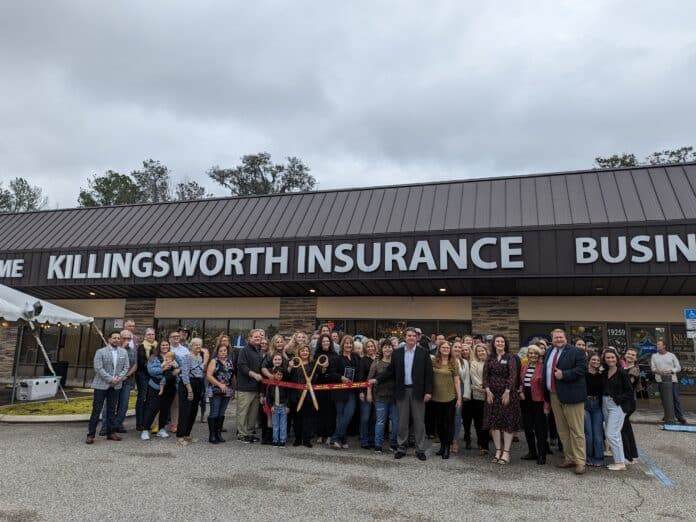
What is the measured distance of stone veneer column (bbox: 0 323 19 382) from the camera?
17766mm

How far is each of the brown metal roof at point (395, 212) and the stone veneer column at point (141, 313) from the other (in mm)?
2444

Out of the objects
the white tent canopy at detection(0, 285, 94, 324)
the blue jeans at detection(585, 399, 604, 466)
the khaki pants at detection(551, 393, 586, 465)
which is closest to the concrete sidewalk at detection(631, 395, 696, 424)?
the blue jeans at detection(585, 399, 604, 466)

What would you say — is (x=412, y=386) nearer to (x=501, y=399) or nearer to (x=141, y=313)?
(x=501, y=399)

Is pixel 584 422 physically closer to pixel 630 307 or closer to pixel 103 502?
pixel 103 502

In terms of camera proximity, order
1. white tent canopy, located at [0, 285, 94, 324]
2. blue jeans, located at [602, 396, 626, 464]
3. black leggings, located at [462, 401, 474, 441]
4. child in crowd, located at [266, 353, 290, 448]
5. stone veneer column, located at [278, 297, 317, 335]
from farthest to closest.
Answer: stone veneer column, located at [278, 297, 317, 335]
white tent canopy, located at [0, 285, 94, 324]
black leggings, located at [462, 401, 474, 441]
child in crowd, located at [266, 353, 290, 448]
blue jeans, located at [602, 396, 626, 464]

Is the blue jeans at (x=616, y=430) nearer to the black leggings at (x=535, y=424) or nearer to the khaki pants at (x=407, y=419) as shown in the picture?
the black leggings at (x=535, y=424)

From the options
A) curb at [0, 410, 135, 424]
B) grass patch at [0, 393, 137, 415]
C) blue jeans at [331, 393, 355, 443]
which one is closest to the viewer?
blue jeans at [331, 393, 355, 443]

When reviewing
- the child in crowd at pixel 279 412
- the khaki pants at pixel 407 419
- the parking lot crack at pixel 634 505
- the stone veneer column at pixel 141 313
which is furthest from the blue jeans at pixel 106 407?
the stone veneer column at pixel 141 313

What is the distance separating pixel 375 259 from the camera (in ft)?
41.1

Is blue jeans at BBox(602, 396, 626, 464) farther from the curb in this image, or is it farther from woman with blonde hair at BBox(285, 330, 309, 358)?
the curb

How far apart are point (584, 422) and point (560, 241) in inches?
223

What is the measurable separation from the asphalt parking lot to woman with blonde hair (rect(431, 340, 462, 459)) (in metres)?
0.37

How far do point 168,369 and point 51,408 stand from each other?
14.1 feet

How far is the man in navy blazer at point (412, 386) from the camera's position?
271 inches
